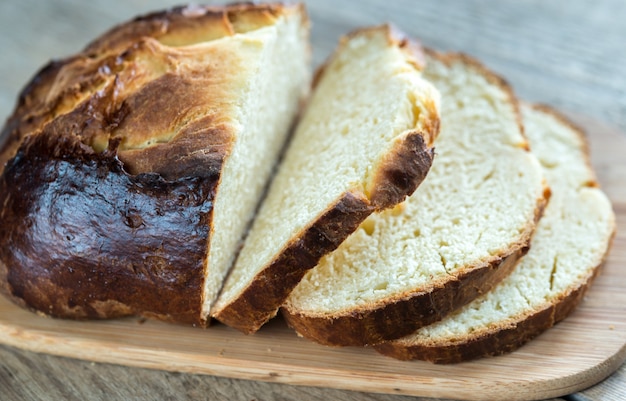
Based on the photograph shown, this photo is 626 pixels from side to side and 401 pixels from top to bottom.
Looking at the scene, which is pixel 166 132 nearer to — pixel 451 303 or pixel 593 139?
pixel 451 303

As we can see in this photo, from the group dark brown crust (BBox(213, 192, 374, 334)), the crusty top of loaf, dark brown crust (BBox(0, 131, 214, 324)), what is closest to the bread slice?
dark brown crust (BBox(213, 192, 374, 334))

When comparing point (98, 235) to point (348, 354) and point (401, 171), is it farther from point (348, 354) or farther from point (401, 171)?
point (401, 171)

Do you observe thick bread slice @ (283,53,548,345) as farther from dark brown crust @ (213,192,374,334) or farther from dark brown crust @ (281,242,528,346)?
dark brown crust @ (213,192,374,334)

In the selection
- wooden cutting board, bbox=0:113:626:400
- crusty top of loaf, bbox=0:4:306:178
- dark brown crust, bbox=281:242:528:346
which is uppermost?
crusty top of loaf, bbox=0:4:306:178

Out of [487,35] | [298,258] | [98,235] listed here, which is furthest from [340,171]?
[487,35]

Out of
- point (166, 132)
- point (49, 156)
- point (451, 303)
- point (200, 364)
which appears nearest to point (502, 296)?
point (451, 303)

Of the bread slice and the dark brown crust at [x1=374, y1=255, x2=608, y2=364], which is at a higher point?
the bread slice

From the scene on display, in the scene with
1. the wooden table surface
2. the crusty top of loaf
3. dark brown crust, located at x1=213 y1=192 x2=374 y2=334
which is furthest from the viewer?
the wooden table surface

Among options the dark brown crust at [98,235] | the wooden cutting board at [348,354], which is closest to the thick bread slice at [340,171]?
the wooden cutting board at [348,354]

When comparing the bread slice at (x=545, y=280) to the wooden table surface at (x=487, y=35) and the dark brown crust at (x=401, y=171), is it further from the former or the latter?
the wooden table surface at (x=487, y=35)
